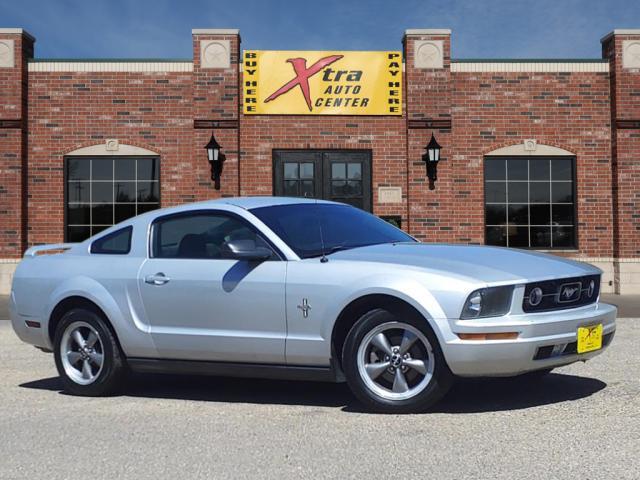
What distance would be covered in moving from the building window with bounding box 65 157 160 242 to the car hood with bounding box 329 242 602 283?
1351 cm

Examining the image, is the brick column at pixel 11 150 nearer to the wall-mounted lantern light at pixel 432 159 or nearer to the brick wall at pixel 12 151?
the brick wall at pixel 12 151

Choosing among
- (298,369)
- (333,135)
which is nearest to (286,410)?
(298,369)

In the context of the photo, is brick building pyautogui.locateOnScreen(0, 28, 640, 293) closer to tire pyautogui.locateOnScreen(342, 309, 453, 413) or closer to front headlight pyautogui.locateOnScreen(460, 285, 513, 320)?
tire pyautogui.locateOnScreen(342, 309, 453, 413)

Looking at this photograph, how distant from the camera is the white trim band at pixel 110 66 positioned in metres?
19.0

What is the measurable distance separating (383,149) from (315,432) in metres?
14.3

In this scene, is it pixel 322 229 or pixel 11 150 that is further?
pixel 11 150

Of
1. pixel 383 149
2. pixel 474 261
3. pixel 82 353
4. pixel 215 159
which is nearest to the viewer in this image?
pixel 474 261

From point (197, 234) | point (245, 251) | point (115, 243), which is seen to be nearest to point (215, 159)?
point (115, 243)

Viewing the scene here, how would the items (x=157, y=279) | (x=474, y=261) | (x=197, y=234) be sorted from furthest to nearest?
1. (x=197, y=234)
2. (x=157, y=279)
3. (x=474, y=261)

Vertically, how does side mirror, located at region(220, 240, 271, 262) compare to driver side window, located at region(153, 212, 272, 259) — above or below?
below

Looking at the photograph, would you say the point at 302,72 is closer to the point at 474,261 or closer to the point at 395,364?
the point at 474,261

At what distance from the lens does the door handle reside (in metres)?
6.41

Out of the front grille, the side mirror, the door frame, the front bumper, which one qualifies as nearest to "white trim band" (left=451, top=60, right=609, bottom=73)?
the door frame

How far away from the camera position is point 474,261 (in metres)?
5.70
